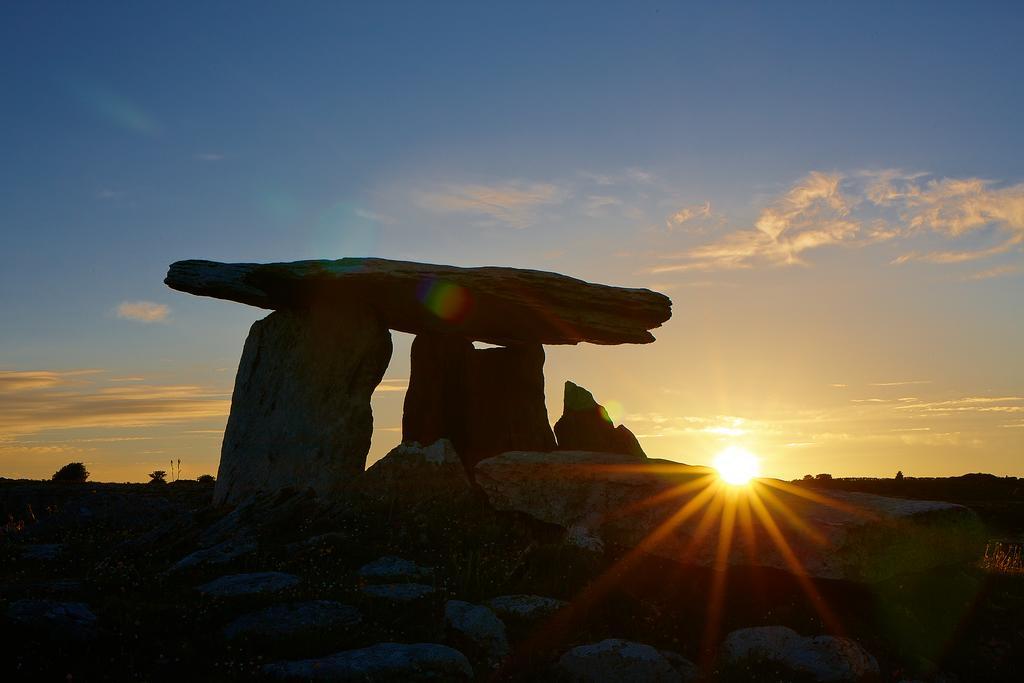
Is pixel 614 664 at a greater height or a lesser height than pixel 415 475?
lesser

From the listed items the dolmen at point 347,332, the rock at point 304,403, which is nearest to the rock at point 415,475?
the dolmen at point 347,332

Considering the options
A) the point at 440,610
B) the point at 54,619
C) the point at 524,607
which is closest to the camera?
the point at 54,619

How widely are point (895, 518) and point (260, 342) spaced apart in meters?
16.9

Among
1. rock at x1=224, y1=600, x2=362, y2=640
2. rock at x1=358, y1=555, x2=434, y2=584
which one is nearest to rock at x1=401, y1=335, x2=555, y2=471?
rock at x1=358, y1=555, x2=434, y2=584

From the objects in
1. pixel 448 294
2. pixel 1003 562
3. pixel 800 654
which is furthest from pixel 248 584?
pixel 1003 562

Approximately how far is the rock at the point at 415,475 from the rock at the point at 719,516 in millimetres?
1531

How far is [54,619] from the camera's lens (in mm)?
10664

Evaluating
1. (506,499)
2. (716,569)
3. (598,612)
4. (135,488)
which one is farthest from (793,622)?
(135,488)

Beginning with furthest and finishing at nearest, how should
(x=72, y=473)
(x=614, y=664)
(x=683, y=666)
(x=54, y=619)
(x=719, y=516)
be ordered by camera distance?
(x=72, y=473)
(x=719, y=516)
(x=683, y=666)
(x=614, y=664)
(x=54, y=619)

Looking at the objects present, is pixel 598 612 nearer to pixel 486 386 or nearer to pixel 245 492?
pixel 245 492

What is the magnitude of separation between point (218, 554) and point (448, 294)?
10025 millimetres

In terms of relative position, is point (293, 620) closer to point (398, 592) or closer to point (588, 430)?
point (398, 592)

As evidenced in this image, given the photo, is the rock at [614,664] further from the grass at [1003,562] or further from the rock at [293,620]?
the grass at [1003,562]

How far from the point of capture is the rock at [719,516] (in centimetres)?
1356
